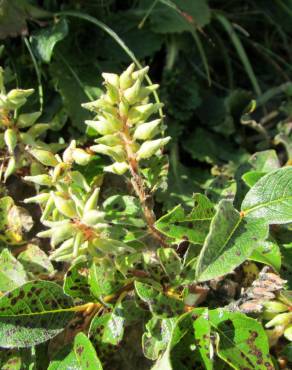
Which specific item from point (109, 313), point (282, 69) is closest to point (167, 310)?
point (109, 313)

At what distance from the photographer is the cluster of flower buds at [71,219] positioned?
1217 mm

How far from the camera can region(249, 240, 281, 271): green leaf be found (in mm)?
1471

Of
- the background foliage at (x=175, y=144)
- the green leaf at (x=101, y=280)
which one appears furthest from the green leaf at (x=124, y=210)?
the green leaf at (x=101, y=280)

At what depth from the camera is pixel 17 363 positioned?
1438 millimetres

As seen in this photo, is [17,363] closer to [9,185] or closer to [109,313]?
[109,313]

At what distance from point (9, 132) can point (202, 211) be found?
53cm

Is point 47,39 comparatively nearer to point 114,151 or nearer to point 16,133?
point 16,133

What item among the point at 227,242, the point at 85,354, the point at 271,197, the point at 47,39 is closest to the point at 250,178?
the point at 271,197

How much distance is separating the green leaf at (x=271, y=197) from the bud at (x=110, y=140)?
0.35 m

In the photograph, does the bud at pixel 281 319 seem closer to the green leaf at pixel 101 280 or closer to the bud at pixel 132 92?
the green leaf at pixel 101 280

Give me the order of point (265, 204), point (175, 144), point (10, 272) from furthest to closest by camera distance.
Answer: point (175, 144), point (10, 272), point (265, 204)

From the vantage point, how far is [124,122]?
1.34m

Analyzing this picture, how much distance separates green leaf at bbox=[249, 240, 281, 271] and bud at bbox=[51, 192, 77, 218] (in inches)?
19.1

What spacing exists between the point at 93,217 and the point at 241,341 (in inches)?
18.2
